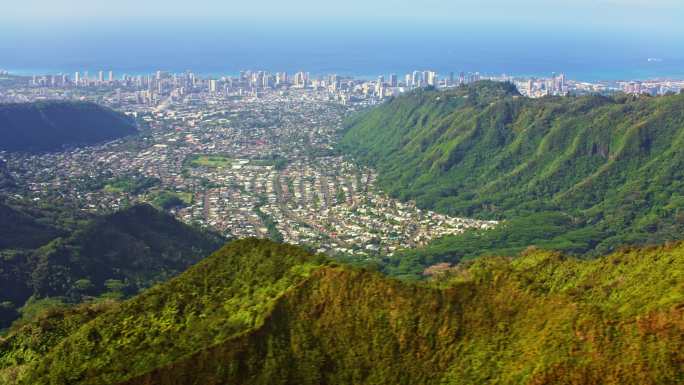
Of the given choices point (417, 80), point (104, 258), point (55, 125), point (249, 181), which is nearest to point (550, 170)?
point (249, 181)

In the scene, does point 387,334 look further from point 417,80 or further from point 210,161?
point 417,80

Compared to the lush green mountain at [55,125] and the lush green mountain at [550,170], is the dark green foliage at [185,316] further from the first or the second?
the lush green mountain at [55,125]

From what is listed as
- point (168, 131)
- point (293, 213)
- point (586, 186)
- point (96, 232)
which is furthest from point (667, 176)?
point (168, 131)

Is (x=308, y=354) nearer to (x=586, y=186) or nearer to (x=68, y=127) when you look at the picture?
(x=586, y=186)

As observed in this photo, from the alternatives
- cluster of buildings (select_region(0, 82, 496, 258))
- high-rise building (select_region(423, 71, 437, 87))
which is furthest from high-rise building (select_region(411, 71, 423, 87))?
cluster of buildings (select_region(0, 82, 496, 258))

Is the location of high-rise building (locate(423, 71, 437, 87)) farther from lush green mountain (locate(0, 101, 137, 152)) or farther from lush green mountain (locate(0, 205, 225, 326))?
lush green mountain (locate(0, 205, 225, 326))

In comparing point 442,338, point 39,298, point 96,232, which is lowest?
point 39,298
